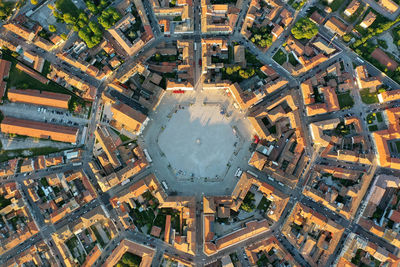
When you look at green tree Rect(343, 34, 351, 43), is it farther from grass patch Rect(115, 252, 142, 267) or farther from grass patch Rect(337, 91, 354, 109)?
grass patch Rect(115, 252, 142, 267)

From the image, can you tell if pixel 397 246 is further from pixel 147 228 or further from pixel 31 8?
pixel 31 8

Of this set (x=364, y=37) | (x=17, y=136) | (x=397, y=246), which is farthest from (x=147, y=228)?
(x=364, y=37)

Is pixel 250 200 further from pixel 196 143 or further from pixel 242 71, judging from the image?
pixel 242 71

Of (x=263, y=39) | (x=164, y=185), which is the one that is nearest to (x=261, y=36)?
(x=263, y=39)

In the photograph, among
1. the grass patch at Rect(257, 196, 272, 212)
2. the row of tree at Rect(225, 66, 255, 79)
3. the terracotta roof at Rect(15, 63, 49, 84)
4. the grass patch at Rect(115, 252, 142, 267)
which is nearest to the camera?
the grass patch at Rect(115, 252, 142, 267)

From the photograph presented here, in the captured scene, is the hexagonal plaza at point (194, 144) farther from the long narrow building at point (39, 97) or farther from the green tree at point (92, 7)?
the green tree at point (92, 7)

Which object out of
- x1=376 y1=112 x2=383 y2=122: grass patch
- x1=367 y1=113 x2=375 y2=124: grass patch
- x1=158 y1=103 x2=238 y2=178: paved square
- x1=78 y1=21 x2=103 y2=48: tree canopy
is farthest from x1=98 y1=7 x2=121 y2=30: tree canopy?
x1=376 y1=112 x2=383 y2=122: grass patch

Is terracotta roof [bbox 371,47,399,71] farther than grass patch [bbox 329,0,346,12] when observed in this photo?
No
